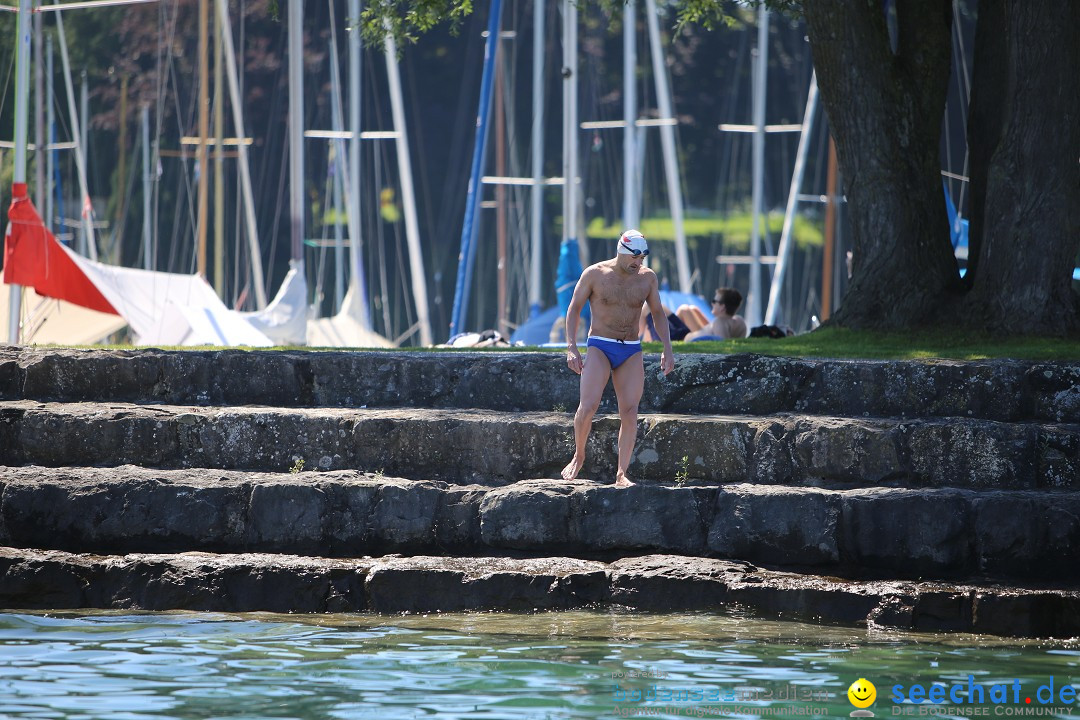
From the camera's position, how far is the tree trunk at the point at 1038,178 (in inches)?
469

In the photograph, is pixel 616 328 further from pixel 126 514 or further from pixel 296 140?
pixel 296 140

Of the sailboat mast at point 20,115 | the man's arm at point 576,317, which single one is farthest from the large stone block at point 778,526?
the sailboat mast at point 20,115

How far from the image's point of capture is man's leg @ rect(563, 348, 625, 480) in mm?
9367

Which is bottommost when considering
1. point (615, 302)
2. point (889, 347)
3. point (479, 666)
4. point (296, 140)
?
point (479, 666)

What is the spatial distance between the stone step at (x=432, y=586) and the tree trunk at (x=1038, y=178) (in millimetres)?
4566

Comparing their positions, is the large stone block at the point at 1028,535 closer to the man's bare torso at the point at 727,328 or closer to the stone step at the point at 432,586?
the stone step at the point at 432,586

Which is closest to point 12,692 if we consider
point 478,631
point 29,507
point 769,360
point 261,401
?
point 478,631

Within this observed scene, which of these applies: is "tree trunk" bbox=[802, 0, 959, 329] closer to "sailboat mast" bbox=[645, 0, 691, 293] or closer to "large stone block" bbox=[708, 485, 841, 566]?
"large stone block" bbox=[708, 485, 841, 566]

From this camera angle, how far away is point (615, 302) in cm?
953

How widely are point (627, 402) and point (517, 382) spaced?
5.24ft

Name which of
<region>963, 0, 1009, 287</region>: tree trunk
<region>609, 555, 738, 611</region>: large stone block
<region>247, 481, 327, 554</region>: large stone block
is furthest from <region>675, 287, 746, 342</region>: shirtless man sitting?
<region>247, 481, 327, 554</region>: large stone block

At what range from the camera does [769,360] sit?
1043cm

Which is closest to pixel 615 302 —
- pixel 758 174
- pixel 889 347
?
pixel 889 347

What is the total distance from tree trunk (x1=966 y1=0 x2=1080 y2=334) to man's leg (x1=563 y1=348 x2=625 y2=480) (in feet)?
14.6
